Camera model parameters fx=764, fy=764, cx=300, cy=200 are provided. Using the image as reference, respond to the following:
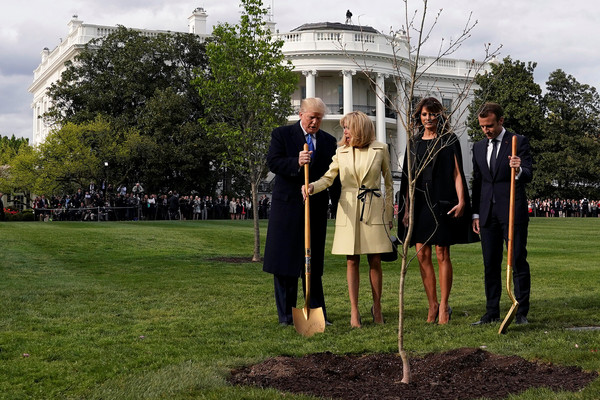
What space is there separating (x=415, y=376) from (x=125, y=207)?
116 feet

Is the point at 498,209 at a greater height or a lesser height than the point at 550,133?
lesser

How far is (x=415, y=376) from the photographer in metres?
5.44

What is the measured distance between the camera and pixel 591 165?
59438 millimetres

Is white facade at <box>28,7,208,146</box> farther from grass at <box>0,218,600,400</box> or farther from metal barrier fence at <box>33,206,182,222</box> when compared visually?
grass at <box>0,218,600,400</box>

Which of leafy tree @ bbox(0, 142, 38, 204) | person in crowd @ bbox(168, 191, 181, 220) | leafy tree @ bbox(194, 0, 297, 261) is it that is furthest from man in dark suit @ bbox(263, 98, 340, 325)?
leafy tree @ bbox(0, 142, 38, 204)

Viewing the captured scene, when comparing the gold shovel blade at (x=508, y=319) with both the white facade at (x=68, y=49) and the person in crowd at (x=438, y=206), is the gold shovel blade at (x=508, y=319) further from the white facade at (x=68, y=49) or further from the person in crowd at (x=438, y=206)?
the white facade at (x=68, y=49)

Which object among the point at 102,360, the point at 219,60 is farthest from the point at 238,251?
the point at 102,360

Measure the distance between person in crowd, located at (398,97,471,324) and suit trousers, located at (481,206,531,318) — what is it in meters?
0.31

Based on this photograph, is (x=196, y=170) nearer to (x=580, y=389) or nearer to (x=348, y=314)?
(x=348, y=314)

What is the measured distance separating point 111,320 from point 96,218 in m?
32.7

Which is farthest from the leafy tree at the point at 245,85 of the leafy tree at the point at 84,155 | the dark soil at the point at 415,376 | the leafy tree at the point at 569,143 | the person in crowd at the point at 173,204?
the leafy tree at the point at 569,143

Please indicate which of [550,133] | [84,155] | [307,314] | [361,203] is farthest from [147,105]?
[307,314]

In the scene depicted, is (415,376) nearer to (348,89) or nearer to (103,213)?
(103,213)

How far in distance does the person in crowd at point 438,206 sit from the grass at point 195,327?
44 cm
